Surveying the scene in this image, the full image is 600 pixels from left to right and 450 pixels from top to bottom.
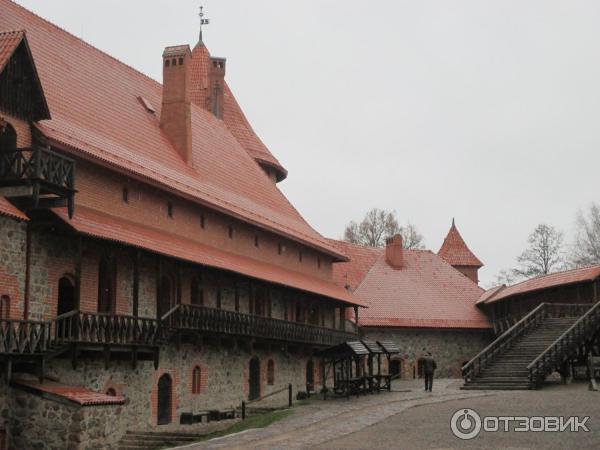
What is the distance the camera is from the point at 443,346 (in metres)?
43.1

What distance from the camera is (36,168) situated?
19.6 metres

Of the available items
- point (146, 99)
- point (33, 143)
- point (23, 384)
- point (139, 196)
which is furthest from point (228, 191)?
point (23, 384)

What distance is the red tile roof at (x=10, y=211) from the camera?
19.3 metres

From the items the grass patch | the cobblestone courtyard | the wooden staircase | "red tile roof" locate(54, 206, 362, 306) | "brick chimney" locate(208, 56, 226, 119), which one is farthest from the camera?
"brick chimney" locate(208, 56, 226, 119)

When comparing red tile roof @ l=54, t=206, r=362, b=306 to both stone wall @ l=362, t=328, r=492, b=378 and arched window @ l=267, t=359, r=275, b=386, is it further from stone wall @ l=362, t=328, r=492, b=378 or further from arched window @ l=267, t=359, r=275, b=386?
stone wall @ l=362, t=328, r=492, b=378

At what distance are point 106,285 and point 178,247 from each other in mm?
2941

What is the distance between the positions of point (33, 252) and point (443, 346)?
25.9 metres

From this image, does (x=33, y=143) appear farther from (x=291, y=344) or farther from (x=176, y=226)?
(x=291, y=344)

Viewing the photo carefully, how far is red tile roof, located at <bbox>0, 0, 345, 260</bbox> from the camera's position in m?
24.9

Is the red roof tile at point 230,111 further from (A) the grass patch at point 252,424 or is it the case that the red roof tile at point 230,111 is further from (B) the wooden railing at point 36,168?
(B) the wooden railing at point 36,168

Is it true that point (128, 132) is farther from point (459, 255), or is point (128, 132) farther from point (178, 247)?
point (459, 255)

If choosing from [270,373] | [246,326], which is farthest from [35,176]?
[270,373]

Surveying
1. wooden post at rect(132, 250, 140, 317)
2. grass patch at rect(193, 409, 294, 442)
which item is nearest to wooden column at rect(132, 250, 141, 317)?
wooden post at rect(132, 250, 140, 317)

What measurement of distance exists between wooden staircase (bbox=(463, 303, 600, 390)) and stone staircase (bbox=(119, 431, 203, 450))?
11236 millimetres
